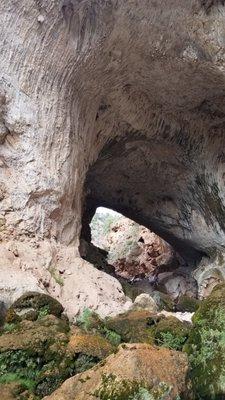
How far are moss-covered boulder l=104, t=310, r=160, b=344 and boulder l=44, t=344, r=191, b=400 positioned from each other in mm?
1548

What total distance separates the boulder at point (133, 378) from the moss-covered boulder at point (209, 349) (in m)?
0.17

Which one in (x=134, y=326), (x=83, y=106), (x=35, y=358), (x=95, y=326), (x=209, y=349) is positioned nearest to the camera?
(x=209, y=349)

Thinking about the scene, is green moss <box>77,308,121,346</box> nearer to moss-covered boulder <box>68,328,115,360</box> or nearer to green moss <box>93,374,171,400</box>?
moss-covered boulder <box>68,328,115,360</box>

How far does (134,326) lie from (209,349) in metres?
1.73

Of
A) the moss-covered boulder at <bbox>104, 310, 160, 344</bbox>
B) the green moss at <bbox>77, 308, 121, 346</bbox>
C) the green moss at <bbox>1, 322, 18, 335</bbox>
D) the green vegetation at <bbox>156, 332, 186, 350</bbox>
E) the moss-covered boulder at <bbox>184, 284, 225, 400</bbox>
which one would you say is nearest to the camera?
the moss-covered boulder at <bbox>184, 284, 225, 400</bbox>

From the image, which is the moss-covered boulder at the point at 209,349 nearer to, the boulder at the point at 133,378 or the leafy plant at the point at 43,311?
the boulder at the point at 133,378

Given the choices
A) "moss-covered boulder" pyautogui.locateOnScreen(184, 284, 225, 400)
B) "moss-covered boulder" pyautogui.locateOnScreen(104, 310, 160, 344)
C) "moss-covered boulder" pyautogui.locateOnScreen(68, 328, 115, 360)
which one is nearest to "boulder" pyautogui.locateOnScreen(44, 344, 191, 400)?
"moss-covered boulder" pyautogui.locateOnScreen(184, 284, 225, 400)

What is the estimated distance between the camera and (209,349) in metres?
3.59

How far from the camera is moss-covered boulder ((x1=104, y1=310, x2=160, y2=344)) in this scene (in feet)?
16.2

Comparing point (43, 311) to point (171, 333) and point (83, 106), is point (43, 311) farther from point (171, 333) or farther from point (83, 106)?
point (83, 106)

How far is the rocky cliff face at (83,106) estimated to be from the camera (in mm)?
7234

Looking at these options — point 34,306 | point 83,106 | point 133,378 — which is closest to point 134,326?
point 34,306

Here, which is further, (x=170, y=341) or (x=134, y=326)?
(x=134, y=326)

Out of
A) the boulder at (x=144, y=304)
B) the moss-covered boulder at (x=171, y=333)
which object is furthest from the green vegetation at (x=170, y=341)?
the boulder at (x=144, y=304)
